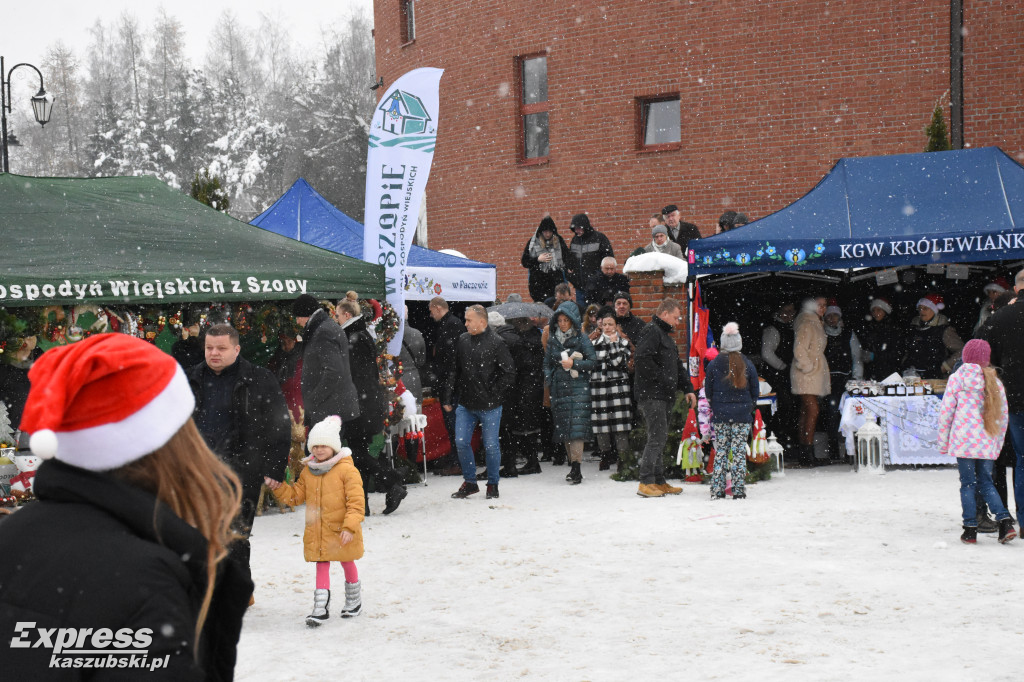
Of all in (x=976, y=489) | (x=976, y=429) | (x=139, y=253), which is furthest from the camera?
(x=139, y=253)

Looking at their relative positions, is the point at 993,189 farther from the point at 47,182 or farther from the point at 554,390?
the point at 47,182

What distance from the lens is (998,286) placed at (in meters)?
13.3

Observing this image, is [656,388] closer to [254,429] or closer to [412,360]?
[412,360]

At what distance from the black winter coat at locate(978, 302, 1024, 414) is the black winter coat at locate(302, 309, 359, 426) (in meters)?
5.18

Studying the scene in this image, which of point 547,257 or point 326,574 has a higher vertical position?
point 547,257

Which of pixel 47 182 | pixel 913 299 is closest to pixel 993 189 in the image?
pixel 913 299

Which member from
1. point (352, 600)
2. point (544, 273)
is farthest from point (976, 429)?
point (544, 273)

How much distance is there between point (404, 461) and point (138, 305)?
148 inches

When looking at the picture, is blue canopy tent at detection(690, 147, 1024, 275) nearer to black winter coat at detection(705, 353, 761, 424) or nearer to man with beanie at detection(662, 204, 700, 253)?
black winter coat at detection(705, 353, 761, 424)

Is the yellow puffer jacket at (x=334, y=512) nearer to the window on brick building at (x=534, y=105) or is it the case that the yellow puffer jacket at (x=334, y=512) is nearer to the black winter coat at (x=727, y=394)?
the black winter coat at (x=727, y=394)

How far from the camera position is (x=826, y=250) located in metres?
12.3

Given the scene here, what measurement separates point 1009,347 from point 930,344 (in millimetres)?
5082

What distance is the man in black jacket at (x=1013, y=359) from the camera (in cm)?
835

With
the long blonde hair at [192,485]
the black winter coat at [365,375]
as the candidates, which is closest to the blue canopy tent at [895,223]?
the black winter coat at [365,375]
